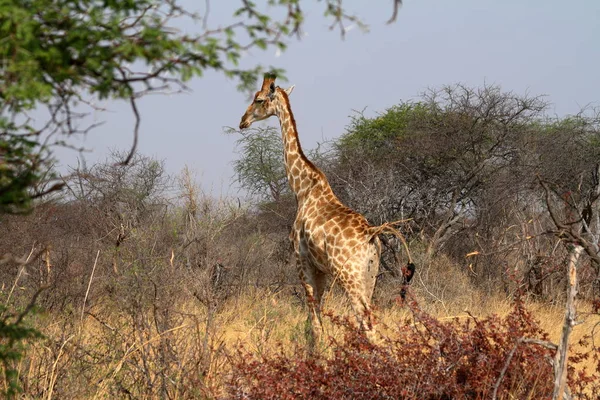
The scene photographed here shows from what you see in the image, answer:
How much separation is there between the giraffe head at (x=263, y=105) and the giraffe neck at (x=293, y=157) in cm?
5

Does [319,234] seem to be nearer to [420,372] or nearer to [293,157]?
[293,157]

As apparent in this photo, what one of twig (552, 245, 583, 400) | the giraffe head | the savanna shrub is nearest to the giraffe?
the giraffe head

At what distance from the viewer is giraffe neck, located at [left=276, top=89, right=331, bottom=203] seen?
7.50 metres

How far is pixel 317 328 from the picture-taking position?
6.57m

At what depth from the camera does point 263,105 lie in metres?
7.75

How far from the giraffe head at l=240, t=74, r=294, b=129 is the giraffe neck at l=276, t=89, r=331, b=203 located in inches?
2.0

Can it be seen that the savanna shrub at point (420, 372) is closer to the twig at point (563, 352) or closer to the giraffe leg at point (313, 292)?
the twig at point (563, 352)

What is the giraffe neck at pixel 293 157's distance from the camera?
7.50 m

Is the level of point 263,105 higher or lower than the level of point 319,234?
higher

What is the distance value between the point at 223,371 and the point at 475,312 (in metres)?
4.66

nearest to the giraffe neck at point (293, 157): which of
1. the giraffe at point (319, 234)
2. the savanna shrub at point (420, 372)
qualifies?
the giraffe at point (319, 234)

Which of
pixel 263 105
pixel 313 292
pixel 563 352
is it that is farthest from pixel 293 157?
pixel 563 352

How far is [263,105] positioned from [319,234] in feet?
5.53

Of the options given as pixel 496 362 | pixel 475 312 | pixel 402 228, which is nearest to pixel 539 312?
pixel 475 312
